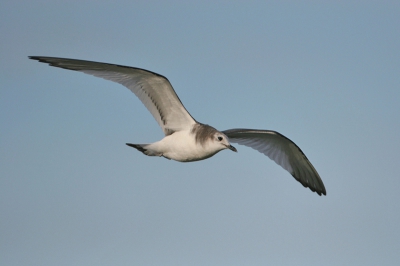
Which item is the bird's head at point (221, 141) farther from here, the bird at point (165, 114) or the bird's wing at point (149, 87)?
the bird's wing at point (149, 87)

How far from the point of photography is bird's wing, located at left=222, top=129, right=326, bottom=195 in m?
14.1

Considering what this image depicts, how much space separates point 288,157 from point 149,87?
449cm

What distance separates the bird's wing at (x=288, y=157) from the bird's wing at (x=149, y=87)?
258cm

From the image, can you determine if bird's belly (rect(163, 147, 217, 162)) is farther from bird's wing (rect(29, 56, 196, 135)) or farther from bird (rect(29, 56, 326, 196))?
bird's wing (rect(29, 56, 196, 135))

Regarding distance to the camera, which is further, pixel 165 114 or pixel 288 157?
pixel 288 157

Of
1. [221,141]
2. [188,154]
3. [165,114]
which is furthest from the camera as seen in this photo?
[165,114]

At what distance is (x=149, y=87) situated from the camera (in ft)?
38.1

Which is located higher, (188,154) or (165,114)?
(165,114)

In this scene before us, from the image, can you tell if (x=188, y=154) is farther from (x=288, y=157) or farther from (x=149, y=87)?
(x=288, y=157)

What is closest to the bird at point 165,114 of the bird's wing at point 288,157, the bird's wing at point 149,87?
the bird's wing at point 149,87

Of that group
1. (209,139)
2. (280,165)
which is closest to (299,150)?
(280,165)

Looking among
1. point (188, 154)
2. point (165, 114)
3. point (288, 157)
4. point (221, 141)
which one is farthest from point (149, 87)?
point (288, 157)

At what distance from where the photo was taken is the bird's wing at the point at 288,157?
554 inches

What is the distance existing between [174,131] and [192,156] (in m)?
0.81
